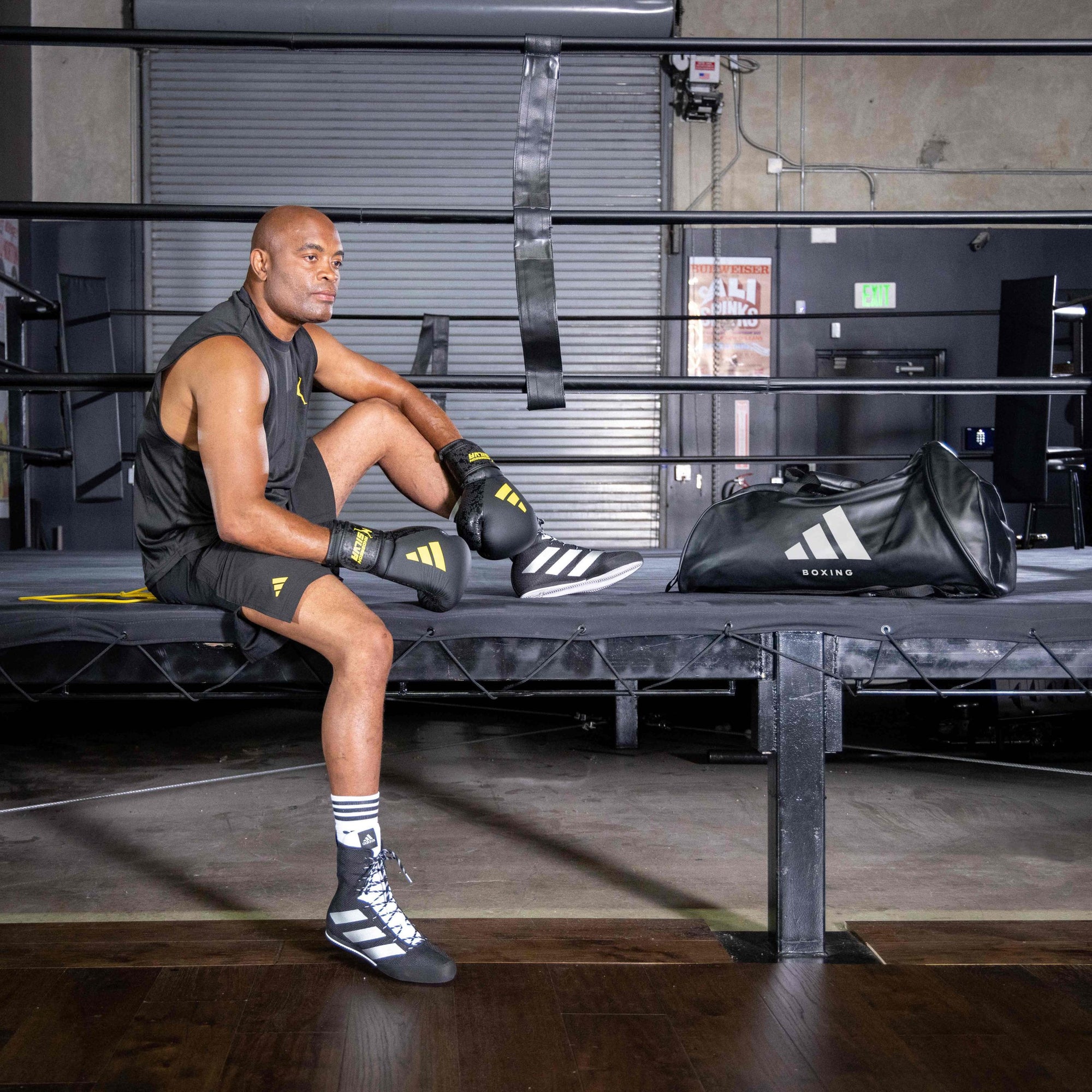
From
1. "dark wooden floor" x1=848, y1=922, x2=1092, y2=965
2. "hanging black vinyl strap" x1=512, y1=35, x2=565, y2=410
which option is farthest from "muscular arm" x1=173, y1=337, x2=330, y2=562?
"dark wooden floor" x1=848, y1=922, x2=1092, y2=965

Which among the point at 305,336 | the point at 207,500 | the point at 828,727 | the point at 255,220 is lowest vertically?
the point at 828,727

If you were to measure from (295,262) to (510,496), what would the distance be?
1.89 feet

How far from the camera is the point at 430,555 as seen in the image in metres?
1.72

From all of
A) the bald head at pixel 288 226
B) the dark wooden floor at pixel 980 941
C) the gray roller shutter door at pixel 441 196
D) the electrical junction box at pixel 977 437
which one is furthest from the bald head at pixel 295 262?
the electrical junction box at pixel 977 437

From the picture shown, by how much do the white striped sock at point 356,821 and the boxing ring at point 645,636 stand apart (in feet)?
0.75

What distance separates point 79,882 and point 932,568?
2.02 metres

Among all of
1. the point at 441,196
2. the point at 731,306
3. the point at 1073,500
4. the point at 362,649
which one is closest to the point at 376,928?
the point at 362,649

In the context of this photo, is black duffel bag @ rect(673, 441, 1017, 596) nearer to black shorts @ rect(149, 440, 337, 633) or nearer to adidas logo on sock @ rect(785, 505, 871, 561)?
adidas logo on sock @ rect(785, 505, 871, 561)

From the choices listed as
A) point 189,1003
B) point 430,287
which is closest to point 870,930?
point 189,1003

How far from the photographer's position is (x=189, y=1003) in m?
1.53

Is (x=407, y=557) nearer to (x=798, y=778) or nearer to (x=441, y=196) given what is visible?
(x=798, y=778)

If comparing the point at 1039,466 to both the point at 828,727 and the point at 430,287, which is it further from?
the point at 430,287

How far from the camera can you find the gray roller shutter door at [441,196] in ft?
21.4

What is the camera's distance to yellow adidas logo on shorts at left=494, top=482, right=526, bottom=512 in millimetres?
1856
